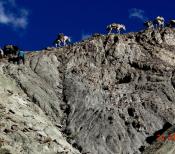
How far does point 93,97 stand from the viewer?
55719 millimetres

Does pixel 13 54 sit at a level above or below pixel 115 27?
below

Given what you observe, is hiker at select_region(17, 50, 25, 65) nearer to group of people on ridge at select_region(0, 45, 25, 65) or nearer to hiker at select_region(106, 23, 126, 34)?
group of people on ridge at select_region(0, 45, 25, 65)

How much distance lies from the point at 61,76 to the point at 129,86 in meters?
7.40

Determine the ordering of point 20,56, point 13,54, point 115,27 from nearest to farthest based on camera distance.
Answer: point 20,56
point 13,54
point 115,27

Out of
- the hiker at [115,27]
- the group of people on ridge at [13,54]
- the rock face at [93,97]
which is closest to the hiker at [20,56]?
the group of people on ridge at [13,54]

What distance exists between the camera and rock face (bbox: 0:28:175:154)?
48.5m

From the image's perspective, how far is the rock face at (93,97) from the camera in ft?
159

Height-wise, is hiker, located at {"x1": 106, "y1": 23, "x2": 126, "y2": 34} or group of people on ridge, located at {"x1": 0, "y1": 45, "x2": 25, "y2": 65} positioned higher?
hiker, located at {"x1": 106, "y1": 23, "x2": 126, "y2": 34}

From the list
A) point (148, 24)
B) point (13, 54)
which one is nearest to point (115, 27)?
point (148, 24)

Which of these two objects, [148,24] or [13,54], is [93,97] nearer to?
[13,54]

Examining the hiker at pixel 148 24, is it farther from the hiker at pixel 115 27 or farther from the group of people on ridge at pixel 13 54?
the group of people on ridge at pixel 13 54

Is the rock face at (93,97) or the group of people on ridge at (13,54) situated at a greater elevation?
the group of people on ridge at (13,54)

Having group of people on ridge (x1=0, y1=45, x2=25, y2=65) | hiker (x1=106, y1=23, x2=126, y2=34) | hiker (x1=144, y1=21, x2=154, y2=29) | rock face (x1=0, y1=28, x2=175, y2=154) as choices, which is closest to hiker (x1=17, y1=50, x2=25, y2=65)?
group of people on ridge (x1=0, y1=45, x2=25, y2=65)

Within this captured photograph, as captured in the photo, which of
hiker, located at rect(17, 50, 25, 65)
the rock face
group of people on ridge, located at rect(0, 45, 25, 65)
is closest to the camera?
the rock face
